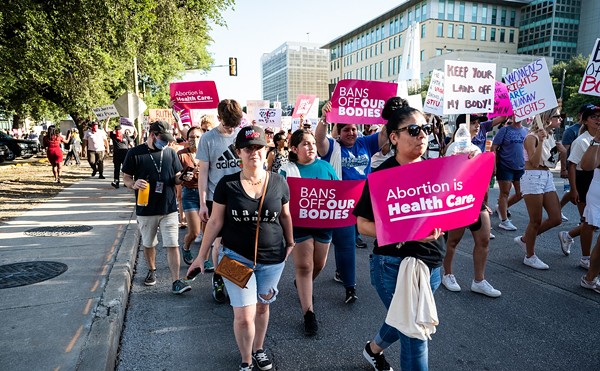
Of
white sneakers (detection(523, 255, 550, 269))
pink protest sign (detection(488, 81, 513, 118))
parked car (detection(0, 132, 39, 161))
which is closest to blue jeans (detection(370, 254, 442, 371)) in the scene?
white sneakers (detection(523, 255, 550, 269))

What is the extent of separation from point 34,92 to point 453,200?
23.4 m

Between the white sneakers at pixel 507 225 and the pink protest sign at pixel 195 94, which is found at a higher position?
the pink protest sign at pixel 195 94

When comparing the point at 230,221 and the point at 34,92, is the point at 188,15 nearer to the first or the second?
the point at 34,92

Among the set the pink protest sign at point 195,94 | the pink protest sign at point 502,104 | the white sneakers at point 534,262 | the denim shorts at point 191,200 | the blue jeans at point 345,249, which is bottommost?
the white sneakers at point 534,262

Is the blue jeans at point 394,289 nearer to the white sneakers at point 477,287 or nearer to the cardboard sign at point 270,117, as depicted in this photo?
the white sneakers at point 477,287

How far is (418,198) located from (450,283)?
2.72 metres

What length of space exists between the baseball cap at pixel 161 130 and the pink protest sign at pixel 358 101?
1.80 m

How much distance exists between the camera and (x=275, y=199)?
2.98 m

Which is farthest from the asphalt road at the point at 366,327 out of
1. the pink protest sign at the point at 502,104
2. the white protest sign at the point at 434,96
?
the white protest sign at the point at 434,96

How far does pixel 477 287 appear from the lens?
452 cm

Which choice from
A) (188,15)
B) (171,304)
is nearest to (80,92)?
(188,15)

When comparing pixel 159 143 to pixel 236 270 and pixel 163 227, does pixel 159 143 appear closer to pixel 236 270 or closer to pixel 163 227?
pixel 163 227

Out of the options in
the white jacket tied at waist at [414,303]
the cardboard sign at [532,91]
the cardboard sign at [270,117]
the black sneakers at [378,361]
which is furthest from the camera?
the cardboard sign at [270,117]

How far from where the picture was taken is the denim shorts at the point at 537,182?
5168mm
